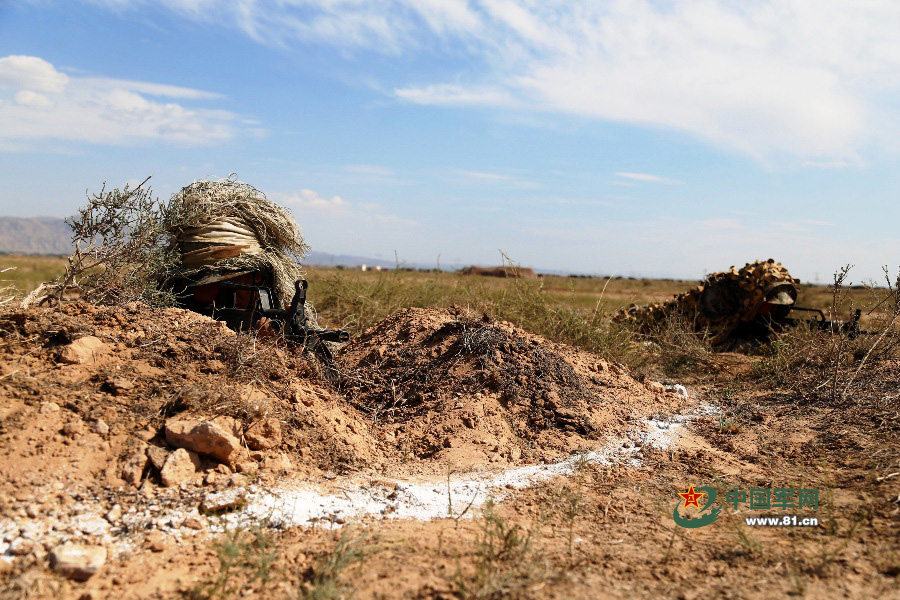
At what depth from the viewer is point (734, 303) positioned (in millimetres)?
9266

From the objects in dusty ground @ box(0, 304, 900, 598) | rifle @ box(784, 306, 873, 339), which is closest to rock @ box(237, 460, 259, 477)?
dusty ground @ box(0, 304, 900, 598)

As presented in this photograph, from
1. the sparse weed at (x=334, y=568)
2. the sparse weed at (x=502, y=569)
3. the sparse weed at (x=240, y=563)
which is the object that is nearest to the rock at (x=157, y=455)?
the sparse weed at (x=240, y=563)

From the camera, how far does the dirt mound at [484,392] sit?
4.63 meters

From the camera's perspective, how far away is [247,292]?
5582 millimetres

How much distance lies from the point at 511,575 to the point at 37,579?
6.17 feet

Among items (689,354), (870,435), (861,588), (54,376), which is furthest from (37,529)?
(689,354)

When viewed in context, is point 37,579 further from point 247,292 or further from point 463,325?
point 463,325

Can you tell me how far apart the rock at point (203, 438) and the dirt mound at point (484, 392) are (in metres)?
1.34

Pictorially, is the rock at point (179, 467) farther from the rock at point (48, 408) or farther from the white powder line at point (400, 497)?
the rock at point (48, 408)

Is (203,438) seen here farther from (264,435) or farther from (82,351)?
(82,351)

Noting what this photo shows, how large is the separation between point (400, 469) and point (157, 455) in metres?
1.46

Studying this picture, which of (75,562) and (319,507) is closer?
(75,562)

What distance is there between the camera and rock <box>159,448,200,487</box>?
323cm

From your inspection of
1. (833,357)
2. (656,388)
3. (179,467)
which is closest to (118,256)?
(179,467)
